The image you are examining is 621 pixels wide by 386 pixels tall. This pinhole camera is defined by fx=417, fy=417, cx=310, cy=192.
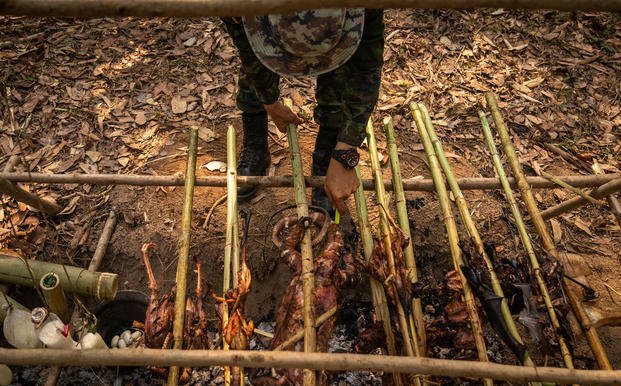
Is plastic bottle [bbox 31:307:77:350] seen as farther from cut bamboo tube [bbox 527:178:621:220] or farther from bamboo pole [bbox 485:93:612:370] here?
cut bamboo tube [bbox 527:178:621:220]

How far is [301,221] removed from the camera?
107 inches

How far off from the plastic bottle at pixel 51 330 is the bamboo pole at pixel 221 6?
168cm

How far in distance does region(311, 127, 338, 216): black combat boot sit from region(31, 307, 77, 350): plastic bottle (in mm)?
2416

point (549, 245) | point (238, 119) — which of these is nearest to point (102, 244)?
point (238, 119)

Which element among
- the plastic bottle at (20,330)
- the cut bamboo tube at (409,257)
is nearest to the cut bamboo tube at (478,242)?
the cut bamboo tube at (409,257)

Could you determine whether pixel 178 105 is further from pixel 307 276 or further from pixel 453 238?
pixel 453 238

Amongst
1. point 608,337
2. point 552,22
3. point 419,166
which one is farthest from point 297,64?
point 552,22

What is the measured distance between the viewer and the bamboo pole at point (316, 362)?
6.03 feet

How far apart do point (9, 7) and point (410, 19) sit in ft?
20.2

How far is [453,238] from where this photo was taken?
282cm

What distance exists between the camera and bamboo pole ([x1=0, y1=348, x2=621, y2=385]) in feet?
6.03

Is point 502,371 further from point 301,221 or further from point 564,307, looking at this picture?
point 301,221

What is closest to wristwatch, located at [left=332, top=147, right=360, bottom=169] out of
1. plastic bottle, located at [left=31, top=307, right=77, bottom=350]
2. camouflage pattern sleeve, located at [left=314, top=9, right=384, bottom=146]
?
camouflage pattern sleeve, located at [left=314, top=9, right=384, bottom=146]

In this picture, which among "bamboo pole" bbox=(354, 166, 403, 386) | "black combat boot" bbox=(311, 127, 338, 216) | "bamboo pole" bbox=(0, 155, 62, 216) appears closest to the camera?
"bamboo pole" bbox=(354, 166, 403, 386)
